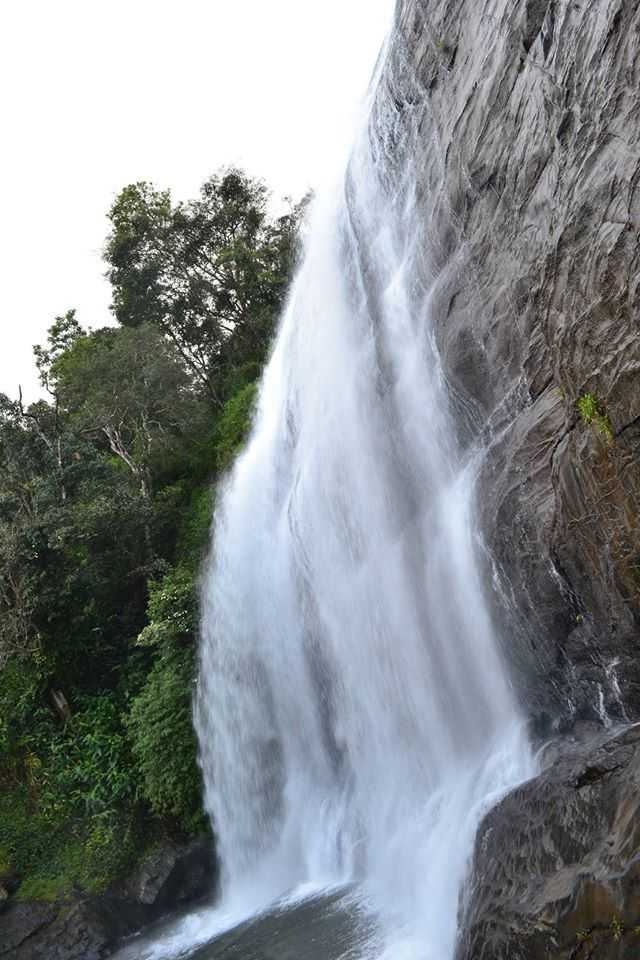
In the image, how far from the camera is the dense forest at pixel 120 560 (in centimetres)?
1323

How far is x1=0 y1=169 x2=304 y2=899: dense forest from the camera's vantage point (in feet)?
43.4

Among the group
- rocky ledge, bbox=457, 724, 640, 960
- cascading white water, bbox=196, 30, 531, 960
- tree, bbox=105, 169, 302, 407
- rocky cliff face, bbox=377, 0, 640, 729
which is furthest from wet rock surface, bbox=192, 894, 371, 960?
tree, bbox=105, 169, 302, 407

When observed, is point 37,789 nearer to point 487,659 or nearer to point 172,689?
point 172,689

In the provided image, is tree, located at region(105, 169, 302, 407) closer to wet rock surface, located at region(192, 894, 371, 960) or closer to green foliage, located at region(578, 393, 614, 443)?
wet rock surface, located at region(192, 894, 371, 960)

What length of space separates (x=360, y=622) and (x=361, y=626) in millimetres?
58

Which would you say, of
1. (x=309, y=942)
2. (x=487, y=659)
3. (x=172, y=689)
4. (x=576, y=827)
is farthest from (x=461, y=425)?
(x=172, y=689)

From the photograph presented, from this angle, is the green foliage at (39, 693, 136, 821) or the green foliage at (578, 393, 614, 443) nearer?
the green foliage at (578, 393, 614, 443)

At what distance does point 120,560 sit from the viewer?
17.2 m

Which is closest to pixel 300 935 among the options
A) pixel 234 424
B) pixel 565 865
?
pixel 565 865

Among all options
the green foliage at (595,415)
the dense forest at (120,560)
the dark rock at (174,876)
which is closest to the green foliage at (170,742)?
the dense forest at (120,560)

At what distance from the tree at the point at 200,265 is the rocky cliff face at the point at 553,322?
17648mm

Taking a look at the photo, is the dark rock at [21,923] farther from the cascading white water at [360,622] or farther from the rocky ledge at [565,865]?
the rocky ledge at [565,865]

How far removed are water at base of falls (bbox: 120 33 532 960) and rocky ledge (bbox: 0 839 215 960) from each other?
675 mm

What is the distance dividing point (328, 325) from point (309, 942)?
9094mm
